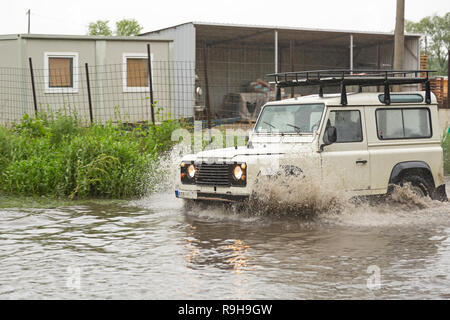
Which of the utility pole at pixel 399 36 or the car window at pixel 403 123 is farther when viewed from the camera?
the utility pole at pixel 399 36

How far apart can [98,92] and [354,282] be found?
17.2 m

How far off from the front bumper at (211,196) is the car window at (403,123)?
244 cm

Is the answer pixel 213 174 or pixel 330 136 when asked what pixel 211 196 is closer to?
pixel 213 174

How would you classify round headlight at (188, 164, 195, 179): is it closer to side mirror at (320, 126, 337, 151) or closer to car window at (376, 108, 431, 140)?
side mirror at (320, 126, 337, 151)

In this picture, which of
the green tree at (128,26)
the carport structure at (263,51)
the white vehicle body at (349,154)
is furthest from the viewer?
the green tree at (128,26)

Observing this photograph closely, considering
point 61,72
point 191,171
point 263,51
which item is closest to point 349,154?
point 191,171

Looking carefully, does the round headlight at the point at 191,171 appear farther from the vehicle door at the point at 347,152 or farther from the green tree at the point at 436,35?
the green tree at the point at 436,35

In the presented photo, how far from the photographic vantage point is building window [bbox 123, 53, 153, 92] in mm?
22106

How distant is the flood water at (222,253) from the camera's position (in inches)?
222

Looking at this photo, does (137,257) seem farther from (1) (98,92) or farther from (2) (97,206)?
(1) (98,92)

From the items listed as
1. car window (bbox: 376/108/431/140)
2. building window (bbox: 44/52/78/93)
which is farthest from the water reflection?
building window (bbox: 44/52/78/93)

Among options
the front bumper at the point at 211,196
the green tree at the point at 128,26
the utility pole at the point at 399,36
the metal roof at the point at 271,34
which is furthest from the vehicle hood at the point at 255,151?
the green tree at the point at 128,26

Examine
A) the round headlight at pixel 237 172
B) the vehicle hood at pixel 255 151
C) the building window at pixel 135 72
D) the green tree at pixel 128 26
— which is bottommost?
the round headlight at pixel 237 172

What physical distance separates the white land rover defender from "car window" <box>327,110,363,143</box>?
14 millimetres
